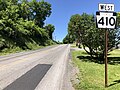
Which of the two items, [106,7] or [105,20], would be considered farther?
[106,7]

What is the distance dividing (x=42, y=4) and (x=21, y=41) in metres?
42.4

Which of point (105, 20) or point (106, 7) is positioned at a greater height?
point (106, 7)

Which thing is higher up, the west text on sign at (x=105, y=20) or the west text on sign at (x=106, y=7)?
the west text on sign at (x=106, y=7)

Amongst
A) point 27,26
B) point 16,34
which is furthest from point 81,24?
point 27,26

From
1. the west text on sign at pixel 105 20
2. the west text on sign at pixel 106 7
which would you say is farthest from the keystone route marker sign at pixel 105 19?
the west text on sign at pixel 106 7

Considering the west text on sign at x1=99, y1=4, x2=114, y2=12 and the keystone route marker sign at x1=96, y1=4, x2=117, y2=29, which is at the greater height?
the west text on sign at x1=99, y1=4, x2=114, y2=12

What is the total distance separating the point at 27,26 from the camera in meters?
58.8

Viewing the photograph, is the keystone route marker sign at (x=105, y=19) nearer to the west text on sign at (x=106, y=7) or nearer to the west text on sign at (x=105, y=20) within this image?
the west text on sign at (x=105, y=20)

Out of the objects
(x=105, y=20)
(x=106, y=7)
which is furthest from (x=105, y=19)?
(x=106, y=7)

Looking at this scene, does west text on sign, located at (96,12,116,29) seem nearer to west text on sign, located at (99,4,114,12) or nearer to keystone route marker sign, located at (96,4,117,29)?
keystone route marker sign, located at (96,4,117,29)

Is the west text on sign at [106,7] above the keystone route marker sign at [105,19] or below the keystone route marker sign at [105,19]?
above

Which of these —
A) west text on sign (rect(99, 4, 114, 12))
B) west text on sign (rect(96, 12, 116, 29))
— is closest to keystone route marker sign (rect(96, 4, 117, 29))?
west text on sign (rect(96, 12, 116, 29))

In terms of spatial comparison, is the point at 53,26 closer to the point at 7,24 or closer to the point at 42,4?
the point at 42,4

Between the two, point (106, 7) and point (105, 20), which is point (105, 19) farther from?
point (106, 7)
